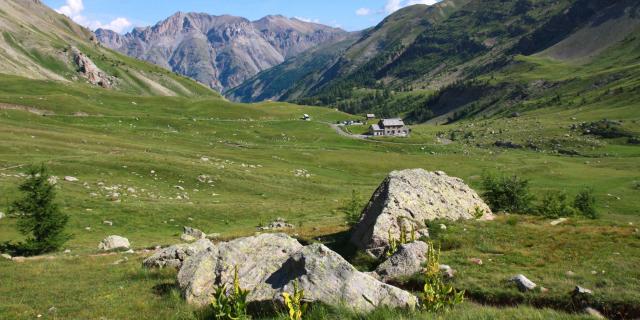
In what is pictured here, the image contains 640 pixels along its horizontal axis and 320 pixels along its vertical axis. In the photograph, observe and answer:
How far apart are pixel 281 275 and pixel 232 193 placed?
4726 centimetres

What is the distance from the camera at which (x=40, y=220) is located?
31.9 m

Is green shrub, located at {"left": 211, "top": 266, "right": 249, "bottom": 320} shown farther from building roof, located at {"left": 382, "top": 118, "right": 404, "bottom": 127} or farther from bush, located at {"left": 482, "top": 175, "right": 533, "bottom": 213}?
building roof, located at {"left": 382, "top": 118, "right": 404, "bottom": 127}

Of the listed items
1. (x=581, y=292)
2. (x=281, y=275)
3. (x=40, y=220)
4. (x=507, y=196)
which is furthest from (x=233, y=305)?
(x=507, y=196)

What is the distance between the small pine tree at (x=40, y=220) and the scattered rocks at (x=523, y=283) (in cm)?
3094

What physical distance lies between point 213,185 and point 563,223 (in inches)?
1832

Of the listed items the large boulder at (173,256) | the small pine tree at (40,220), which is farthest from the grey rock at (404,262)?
the small pine tree at (40,220)

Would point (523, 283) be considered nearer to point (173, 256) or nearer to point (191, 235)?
point (173, 256)

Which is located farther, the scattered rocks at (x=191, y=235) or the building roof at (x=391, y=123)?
the building roof at (x=391, y=123)

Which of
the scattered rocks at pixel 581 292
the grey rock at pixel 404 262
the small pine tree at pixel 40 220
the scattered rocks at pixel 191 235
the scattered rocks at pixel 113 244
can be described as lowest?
the scattered rocks at pixel 191 235

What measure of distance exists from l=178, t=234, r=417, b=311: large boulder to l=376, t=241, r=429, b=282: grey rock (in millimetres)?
4128

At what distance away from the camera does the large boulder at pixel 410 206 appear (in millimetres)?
23344

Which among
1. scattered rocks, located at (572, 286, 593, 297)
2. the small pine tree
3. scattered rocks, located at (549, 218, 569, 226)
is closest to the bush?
scattered rocks, located at (549, 218, 569, 226)

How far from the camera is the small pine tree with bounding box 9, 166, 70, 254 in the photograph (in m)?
31.1

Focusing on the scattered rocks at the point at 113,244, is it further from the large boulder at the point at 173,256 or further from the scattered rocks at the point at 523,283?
the scattered rocks at the point at 523,283
